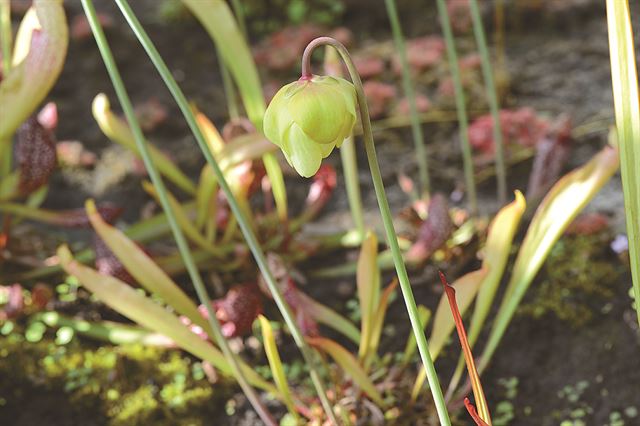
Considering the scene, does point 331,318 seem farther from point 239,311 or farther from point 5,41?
point 5,41

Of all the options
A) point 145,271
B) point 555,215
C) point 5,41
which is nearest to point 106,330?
point 145,271

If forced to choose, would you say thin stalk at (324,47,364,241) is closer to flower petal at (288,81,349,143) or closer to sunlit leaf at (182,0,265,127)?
sunlit leaf at (182,0,265,127)

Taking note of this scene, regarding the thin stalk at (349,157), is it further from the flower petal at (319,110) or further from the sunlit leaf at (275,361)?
the flower petal at (319,110)

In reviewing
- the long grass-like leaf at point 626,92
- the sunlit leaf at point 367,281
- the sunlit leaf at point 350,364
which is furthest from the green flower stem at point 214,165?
the long grass-like leaf at point 626,92

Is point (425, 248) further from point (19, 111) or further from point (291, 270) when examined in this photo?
point (19, 111)

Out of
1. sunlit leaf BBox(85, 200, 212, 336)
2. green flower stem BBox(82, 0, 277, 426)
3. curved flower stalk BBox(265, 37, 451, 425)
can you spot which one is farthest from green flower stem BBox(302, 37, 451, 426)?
sunlit leaf BBox(85, 200, 212, 336)

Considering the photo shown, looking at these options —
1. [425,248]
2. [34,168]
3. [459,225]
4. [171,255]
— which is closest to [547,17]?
[459,225]
